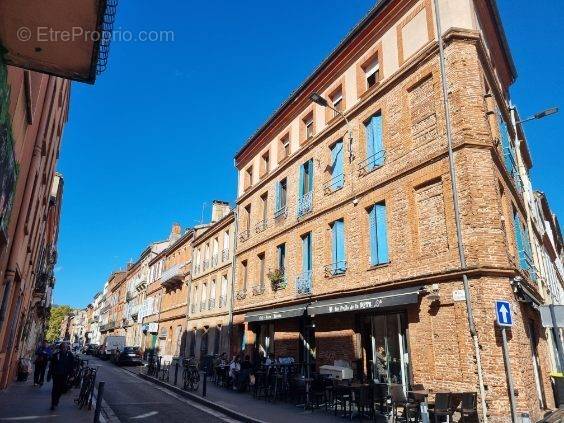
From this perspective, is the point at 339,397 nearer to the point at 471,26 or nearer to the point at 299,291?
the point at 299,291

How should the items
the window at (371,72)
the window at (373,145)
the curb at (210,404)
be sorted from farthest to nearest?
the window at (371,72), the window at (373,145), the curb at (210,404)

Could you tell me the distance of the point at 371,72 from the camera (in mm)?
15648

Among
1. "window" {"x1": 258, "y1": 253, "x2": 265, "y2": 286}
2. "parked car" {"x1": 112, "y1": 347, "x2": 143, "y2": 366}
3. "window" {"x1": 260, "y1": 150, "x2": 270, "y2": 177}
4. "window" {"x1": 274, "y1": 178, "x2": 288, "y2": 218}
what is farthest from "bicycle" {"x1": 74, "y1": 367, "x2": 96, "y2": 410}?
"parked car" {"x1": 112, "y1": 347, "x2": 143, "y2": 366}

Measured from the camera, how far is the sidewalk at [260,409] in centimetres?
1042

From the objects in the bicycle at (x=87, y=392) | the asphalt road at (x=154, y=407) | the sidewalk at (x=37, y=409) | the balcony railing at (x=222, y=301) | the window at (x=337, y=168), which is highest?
the window at (x=337, y=168)

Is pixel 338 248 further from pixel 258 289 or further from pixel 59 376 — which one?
pixel 59 376

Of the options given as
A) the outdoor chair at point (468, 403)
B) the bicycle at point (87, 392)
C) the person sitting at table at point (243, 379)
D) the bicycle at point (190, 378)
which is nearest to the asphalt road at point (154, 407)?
the bicycle at point (190, 378)

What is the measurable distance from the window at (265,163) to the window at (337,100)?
20.5 ft

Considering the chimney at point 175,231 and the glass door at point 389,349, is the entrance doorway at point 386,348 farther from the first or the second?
the chimney at point 175,231

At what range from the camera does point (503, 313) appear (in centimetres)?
906

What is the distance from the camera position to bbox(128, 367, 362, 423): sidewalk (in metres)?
10.4

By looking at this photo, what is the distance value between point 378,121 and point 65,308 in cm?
9639

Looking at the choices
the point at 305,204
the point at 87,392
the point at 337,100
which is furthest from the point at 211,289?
the point at 87,392

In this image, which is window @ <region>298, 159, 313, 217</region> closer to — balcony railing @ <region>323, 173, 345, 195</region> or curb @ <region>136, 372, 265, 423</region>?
balcony railing @ <region>323, 173, 345, 195</region>
